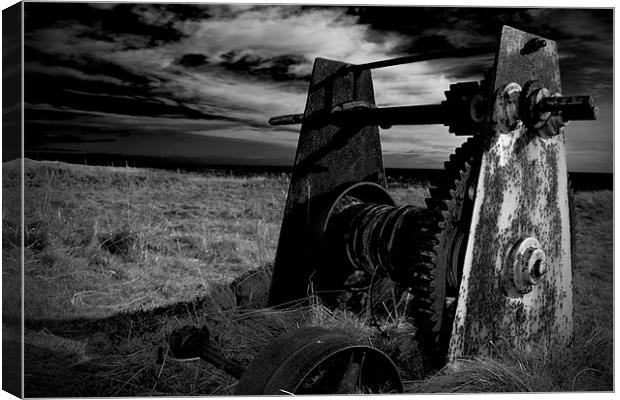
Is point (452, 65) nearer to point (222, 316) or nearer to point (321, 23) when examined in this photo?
point (321, 23)

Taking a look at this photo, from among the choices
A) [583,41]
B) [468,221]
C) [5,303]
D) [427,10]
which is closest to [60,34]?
[5,303]

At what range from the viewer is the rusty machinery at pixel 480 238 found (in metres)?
2.67

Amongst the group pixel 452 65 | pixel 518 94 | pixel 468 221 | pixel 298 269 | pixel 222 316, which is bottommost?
pixel 222 316

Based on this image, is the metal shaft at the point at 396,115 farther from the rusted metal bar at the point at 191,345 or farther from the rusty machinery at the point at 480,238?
the rusted metal bar at the point at 191,345

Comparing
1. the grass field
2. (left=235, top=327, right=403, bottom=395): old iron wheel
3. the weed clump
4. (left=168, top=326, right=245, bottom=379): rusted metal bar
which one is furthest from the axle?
the weed clump

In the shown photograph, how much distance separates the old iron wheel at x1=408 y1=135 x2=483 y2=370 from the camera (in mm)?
2736

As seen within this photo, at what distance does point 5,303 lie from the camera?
3.03 m

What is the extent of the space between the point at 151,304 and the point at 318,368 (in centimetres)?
190

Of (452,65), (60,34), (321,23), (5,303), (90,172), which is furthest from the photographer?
(90,172)

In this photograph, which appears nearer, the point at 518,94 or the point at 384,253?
the point at 518,94

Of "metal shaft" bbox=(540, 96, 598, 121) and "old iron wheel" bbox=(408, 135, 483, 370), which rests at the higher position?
"metal shaft" bbox=(540, 96, 598, 121)

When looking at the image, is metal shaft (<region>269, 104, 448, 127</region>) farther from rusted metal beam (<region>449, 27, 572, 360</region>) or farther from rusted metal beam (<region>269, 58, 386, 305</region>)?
rusted metal beam (<region>449, 27, 572, 360</region>)

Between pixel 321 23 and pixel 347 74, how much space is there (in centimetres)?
34

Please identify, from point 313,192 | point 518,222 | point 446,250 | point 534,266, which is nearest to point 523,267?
point 534,266
